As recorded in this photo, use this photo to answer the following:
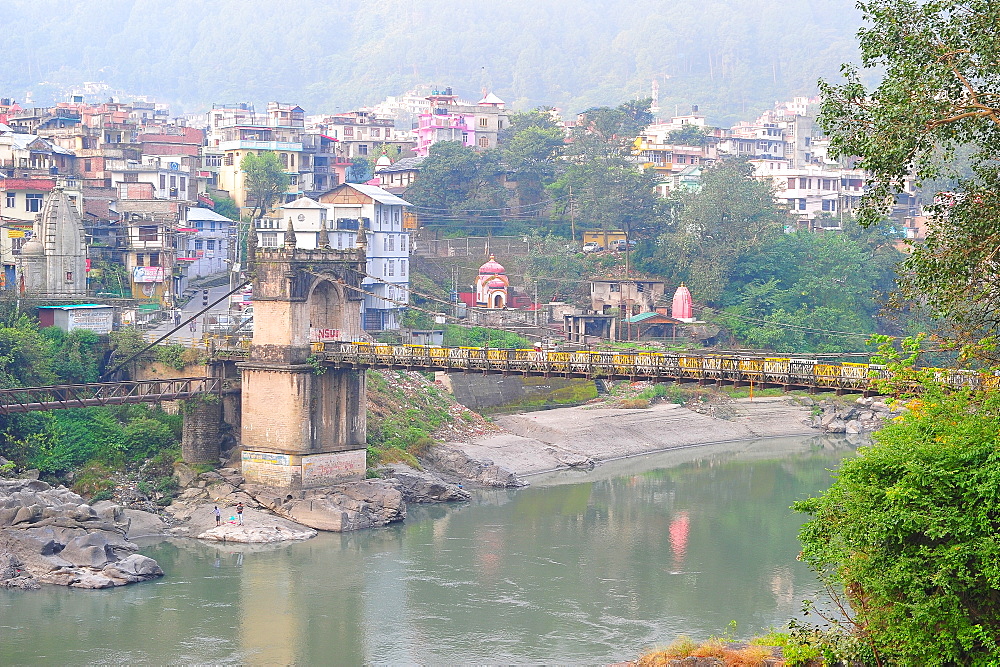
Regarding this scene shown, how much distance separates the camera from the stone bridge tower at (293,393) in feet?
135

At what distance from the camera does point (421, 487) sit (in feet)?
145

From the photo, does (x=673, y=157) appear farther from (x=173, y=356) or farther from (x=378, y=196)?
(x=173, y=356)

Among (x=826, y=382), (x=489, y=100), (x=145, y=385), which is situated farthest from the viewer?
(x=489, y=100)

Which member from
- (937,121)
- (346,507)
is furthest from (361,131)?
(937,121)

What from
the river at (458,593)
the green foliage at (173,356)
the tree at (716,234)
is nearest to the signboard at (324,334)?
the green foliage at (173,356)

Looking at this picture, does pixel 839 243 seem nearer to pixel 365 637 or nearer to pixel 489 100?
pixel 489 100

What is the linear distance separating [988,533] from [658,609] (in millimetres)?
14879

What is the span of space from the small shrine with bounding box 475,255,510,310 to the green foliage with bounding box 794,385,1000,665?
47.2m

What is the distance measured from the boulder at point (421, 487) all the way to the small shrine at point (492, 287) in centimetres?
2247

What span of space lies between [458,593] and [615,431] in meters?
23.6

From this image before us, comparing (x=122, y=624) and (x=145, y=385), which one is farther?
(x=145, y=385)

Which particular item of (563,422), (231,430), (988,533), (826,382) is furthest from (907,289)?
(563,422)

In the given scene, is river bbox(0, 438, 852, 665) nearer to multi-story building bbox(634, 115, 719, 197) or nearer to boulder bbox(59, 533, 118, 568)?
boulder bbox(59, 533, 118, 568)

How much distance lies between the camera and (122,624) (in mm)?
30438
